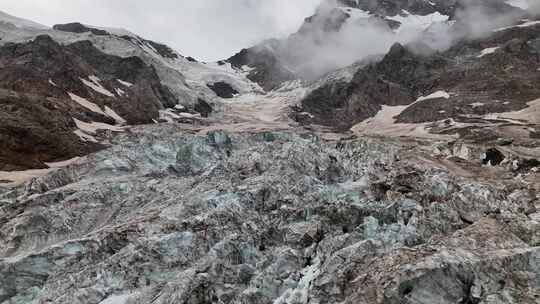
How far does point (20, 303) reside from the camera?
27797mm

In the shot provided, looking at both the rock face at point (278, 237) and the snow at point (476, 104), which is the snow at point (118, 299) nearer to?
the rock face at point (278, 237)

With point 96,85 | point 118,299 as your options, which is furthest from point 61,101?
point 118,299

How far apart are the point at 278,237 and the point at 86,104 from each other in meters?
117

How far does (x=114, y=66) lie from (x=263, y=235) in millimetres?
181242

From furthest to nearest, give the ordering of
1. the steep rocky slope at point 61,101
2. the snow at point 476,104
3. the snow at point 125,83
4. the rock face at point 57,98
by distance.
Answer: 1. the snow at point 125,83
2. the snow at point 476,104
3. the steep rocky slope at point 61,101
4. the rock face at point 57,98

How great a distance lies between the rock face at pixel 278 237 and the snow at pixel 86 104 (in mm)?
90309

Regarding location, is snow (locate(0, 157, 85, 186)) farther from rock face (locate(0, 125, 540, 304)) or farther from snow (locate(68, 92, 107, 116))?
snow (locate(68, 92, 107, 116))

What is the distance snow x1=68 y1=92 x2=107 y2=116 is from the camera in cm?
13388

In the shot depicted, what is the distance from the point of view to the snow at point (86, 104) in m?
134

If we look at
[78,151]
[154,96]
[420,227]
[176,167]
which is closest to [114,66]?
[154,96]

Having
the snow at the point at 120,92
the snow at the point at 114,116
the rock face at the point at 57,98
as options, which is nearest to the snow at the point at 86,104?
the rock face at the point at 57,98

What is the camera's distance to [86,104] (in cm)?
13612

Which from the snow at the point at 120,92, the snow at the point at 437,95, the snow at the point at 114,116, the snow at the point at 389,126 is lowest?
the snow at the point at 389,126

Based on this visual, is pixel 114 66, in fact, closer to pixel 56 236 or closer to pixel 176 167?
pixel 176 167
